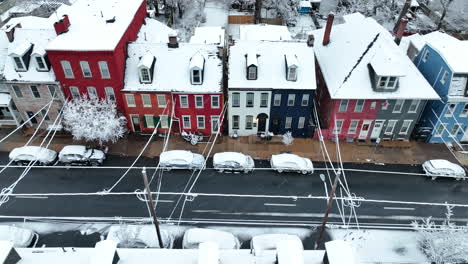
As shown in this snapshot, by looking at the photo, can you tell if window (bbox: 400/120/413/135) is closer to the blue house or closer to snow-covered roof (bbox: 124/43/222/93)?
the blue house

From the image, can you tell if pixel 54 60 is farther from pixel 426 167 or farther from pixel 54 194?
pixel 426 167

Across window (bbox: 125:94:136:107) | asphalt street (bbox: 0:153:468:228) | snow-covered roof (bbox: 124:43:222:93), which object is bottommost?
asphalt street (bbox: 0:153:468:228)

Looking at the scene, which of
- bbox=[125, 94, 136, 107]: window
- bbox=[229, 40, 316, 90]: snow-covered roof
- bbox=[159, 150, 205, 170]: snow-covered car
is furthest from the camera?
bbox=[125, 94, 136, 107]: window

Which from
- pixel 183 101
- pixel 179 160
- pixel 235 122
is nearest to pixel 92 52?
pixel 183 101

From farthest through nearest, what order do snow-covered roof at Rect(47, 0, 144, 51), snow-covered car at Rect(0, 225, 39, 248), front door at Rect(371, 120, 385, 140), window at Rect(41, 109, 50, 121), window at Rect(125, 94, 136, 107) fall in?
window at Rect(41, 109, 50, 121)
front door at Rect(371, 120, 385, 140)
window at Rect(125, 94, 136, 107)
snow-covered roof at Rect(47, 0, 144, 51)
snow-covered car at Rect(0, 225, 39, 248)

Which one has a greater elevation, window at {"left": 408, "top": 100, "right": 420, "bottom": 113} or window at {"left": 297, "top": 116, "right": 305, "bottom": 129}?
window at {"left": 408, "top": 100, "right": 420, "bottom": 113}

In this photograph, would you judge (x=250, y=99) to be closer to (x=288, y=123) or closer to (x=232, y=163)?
(x=288, y=123)

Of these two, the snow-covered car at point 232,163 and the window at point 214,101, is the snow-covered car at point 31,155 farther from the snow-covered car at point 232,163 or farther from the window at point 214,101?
the window at point 214,101

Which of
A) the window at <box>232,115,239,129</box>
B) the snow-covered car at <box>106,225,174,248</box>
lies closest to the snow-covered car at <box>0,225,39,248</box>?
the snow-covered car at <box>106,225,174,248</box>

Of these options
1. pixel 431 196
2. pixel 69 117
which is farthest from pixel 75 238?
pixel 431 196
